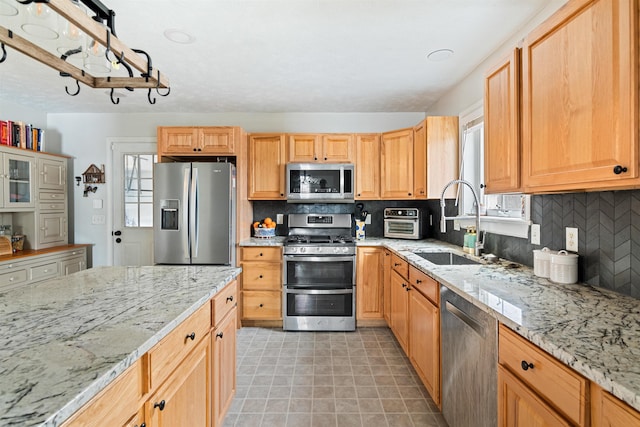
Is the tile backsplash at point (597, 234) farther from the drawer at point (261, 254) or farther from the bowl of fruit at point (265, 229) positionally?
the bowl of fruit at point (265, 229)

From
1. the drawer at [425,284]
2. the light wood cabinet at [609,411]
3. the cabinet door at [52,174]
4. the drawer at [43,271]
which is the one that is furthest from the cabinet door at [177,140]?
the light wood cabinet at [609,411]

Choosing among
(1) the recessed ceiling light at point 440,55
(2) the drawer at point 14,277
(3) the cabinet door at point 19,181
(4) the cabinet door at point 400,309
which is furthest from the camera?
(3) the cabinet door at point 19,181

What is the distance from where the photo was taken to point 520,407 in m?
1.02

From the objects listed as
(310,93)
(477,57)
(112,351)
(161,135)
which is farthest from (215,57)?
(112,351)

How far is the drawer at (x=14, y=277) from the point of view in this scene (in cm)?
276

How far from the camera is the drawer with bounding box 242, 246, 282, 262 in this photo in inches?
127

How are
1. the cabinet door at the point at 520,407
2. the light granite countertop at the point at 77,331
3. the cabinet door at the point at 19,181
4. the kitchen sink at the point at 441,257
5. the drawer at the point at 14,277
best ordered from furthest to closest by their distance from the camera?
the cabinet door at the point at 19,181, the drawer at the point at 14,277, the kitchen sink at the point at 441,257, the cabinet door at the point at 520,407, the light granite countertop at the point at 77,331

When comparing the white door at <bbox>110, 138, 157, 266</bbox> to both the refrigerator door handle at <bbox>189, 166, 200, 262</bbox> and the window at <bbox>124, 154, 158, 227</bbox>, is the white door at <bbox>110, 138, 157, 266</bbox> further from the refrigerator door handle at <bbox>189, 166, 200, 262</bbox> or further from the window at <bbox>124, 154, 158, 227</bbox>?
the refrigerator door handle at <bbox>189, 166, 200, 262</bbox>

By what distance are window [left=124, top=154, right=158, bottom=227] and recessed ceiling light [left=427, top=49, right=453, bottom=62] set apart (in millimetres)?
3311

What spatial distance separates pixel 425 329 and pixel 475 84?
2024 millimetres

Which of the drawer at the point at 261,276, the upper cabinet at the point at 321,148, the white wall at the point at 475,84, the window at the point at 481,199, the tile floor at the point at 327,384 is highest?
the white wall at the point at 475,84

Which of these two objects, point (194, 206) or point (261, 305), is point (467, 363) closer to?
point (261, 305)

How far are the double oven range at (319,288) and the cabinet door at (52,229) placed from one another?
2729mm

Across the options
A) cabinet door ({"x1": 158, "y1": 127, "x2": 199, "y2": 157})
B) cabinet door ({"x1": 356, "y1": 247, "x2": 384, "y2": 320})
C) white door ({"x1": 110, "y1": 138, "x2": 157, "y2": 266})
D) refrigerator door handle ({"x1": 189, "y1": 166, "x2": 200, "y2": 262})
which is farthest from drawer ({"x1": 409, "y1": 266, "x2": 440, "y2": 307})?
white door ({"x1": 110, "y1": 138, "x2": 157, "y2": 266})
